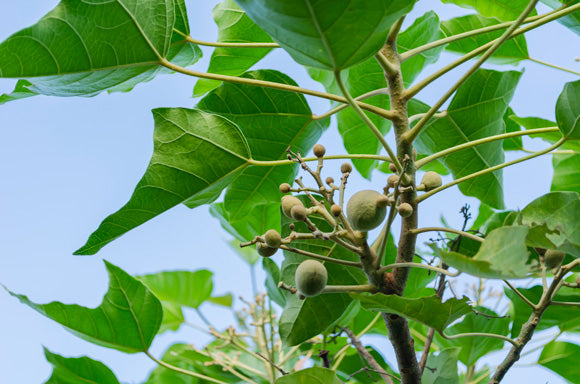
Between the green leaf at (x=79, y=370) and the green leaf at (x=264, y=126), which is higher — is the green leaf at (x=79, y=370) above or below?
below


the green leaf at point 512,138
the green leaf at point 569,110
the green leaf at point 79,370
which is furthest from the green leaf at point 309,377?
the green leaf at point 512,138

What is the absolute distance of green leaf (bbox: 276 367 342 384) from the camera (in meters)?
0.72

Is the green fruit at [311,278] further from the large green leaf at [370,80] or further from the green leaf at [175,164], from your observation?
the large green leaf at [370,80]

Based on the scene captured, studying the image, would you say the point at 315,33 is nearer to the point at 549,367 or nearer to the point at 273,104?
the point at 273,104

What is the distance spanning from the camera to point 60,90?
74 centimetres

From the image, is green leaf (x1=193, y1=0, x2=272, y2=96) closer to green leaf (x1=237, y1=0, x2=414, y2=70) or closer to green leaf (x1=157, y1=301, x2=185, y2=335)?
green leaf (x1=237, y1=0, x2=414, y2=70)

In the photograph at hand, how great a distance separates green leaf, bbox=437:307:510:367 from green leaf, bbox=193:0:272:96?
66 cm

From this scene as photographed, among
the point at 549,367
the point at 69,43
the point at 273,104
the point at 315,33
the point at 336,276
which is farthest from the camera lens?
the point at 549,367

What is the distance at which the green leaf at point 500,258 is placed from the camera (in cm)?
50

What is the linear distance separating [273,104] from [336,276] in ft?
1.06

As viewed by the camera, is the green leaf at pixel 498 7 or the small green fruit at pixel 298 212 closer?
the small green fruit at pixel 298 212

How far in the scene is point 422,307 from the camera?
619 mm

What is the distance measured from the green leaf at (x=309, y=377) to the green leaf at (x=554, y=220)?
1.04 feet

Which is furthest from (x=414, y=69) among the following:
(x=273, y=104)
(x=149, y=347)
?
(x=149, y=347)
